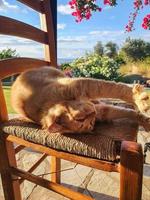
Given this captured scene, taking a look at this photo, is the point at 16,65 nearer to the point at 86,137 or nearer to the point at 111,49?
the point at 86,137

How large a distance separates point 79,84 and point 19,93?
0.82 ft

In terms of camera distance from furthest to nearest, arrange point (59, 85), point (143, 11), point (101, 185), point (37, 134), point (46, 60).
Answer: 1. point (143, 11)
2. point (101, 185)
3. point (46, 60)
4. point (59, 85)
5. point (37, 134)

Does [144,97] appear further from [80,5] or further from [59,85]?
[80,5]

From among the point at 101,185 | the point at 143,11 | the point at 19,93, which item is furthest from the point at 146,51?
the point at 19,93

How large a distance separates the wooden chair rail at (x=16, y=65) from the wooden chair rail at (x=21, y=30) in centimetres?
10

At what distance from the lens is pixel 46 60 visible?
1.35 m

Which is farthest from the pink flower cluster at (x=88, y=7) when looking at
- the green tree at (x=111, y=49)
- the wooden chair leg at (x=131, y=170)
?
the green tree at (x=111, y=49)

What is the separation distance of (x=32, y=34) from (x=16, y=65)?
18 centimetres

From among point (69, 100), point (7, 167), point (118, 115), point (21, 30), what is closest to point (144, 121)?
point (118, 115)

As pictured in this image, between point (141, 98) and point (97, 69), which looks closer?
point (141, 98)

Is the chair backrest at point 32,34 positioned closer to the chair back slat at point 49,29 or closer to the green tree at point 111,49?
the chair back slat at point 49,29

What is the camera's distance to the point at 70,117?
0.90m

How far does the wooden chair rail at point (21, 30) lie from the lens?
1078 millimetres

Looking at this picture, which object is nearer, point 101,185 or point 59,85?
point 59,85
